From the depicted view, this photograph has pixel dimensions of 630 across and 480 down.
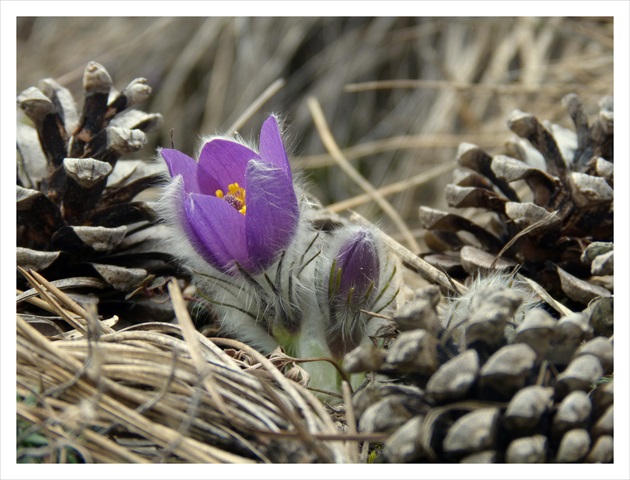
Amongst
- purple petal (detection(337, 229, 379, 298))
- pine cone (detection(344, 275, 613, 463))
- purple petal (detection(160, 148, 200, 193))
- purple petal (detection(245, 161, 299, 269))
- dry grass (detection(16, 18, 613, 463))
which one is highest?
dry grass (detection(16, 18, 613, 463))

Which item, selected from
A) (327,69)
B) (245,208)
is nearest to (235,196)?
(245,208)

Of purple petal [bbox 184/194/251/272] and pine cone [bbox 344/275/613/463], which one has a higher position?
purple petal [bbox 184/194/251/272]

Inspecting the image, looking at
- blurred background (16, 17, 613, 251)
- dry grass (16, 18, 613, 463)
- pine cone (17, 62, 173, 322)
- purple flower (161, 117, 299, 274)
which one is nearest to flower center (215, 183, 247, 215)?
purple flower (161, 117, 299, 274)

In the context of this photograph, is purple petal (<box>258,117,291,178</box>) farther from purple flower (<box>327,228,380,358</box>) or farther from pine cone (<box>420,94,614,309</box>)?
pine cone (<box>420,94,614,309</box>)

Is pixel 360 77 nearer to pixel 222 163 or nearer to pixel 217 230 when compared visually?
pixel 222 163

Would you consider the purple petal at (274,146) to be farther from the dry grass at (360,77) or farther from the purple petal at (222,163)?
the dry grass at (360,77)
